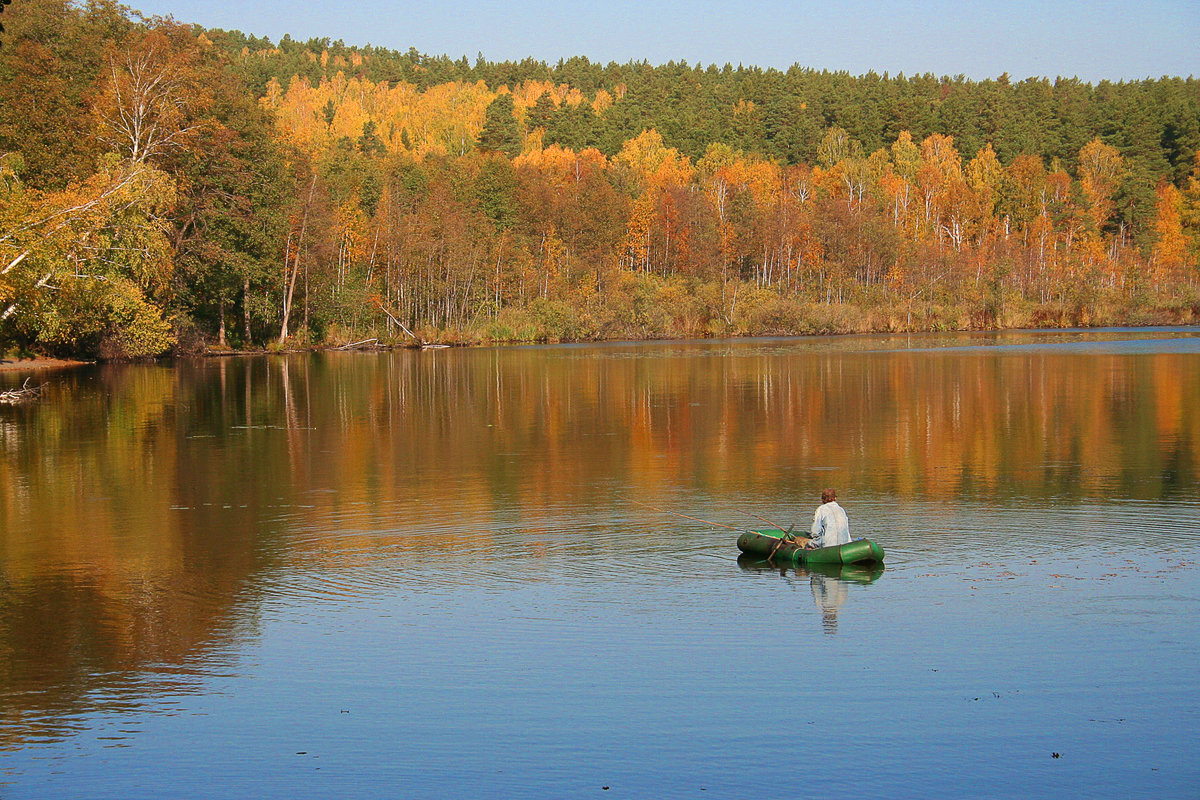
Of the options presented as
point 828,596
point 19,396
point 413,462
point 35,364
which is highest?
point 35,364

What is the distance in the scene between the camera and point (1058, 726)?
380 inches

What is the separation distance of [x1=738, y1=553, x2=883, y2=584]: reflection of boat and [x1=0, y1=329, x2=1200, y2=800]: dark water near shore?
0.11 meters

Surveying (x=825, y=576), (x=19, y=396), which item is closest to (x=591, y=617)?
(x=825, y=576)

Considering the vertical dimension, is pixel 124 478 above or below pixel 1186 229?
below

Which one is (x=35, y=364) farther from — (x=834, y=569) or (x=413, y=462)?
(x=834, y=569)

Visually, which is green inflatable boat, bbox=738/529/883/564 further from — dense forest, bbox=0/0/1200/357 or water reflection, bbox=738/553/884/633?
dense forest, bbox=0/0/1200/357

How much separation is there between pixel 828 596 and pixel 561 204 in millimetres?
95138

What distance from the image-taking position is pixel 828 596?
13938 millimetres

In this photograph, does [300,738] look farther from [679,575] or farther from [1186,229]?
[1186,229]

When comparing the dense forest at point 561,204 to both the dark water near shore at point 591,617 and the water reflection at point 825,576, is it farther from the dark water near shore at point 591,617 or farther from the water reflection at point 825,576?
the water reflection at point 825,576

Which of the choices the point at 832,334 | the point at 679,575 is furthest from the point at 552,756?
the point at 832,334

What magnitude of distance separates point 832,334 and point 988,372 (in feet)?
163

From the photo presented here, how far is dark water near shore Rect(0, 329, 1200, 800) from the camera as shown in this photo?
8.98 m

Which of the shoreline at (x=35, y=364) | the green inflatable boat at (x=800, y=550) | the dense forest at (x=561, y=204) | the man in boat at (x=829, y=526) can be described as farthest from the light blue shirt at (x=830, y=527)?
the shoreline at (x=35, y=364)
